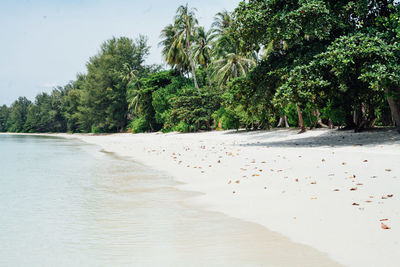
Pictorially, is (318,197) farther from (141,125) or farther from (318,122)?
(141,125)

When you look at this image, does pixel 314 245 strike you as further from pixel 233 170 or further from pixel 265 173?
pixel 233 170

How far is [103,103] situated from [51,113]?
34.4m

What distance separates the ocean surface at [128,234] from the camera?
3.39 metres

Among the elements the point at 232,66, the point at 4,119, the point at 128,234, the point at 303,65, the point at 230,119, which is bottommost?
the point at 128,234

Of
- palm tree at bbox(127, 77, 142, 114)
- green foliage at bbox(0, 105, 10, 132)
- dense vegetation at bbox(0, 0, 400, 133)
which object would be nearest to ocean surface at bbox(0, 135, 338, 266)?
dense vegetation at bbox(0, 0, 400, 133)

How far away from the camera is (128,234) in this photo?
13.8 feet

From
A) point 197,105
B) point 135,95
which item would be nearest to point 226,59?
point 197,105

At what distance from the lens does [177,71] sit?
43.7 m

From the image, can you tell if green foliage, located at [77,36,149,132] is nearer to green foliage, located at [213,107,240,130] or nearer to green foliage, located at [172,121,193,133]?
green foliage, located at [172,121,193,133]

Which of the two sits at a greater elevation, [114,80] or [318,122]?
[114,80]

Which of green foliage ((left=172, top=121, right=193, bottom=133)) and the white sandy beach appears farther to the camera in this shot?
green foliage ((left=172, top=121, right=193, bottom=133))

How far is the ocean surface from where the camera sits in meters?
3.39

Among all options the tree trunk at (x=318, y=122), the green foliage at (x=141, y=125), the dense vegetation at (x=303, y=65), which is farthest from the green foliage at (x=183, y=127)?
the tree trunk at (x=318, y=122)

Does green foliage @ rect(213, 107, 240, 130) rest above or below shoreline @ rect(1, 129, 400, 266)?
above
